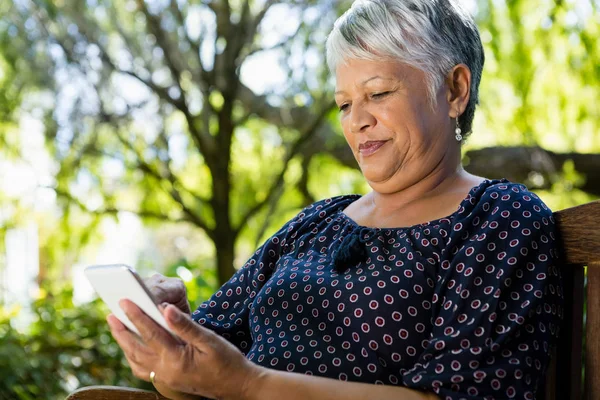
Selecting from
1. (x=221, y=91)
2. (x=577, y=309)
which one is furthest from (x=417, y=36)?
(x=221, y=91)

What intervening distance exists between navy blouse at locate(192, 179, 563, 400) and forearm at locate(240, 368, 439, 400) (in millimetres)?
29

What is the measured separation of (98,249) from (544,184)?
268 centimetres

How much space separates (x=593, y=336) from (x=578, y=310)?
2.5 inches

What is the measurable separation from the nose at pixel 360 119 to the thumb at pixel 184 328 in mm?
612

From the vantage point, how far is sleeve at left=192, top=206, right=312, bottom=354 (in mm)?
1814

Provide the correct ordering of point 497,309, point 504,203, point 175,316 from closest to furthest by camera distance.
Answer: point 175,316 < point 497,309 < point 504,203

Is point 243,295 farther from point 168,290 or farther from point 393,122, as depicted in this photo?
point 393,122

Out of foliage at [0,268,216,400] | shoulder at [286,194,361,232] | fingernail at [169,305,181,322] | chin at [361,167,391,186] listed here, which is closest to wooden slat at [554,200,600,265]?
chin at [361,167,391,186]

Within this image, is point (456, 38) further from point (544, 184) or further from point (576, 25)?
point (544, 184)

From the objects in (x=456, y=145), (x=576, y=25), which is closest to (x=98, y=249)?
Result: (x=576, y=25)

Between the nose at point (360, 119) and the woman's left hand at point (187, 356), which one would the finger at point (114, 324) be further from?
the nose at point (360, 119)

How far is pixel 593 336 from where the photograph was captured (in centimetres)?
135

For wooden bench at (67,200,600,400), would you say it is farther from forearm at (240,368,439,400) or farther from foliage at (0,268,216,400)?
foliage at (0,268,216,400)

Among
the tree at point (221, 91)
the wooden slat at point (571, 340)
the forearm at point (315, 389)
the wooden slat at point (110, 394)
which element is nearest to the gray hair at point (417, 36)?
the wooden slat at point (571, 340)
